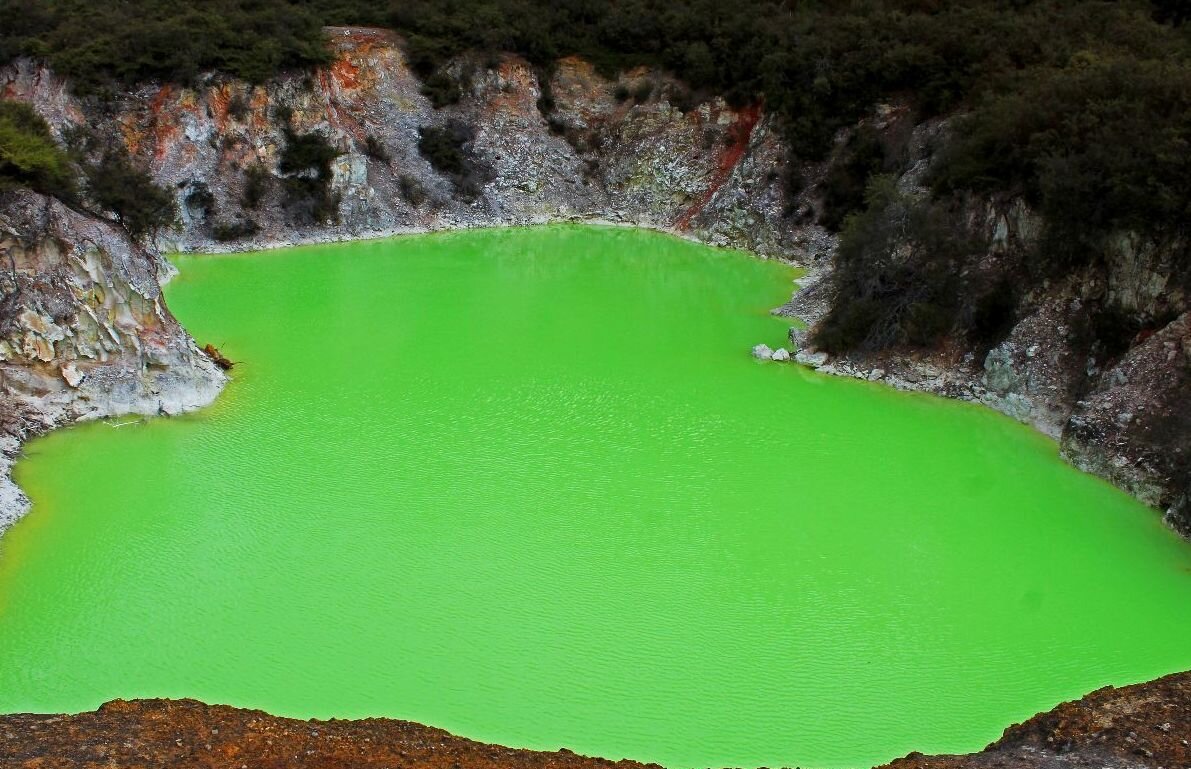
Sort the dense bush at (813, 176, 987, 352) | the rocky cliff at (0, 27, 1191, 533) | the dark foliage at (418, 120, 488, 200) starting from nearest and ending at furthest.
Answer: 1. the dense bush at (813, 176, 987, 352)
2. the rocky cliff at (0, 27, 1191, 533)
3. the dark foliage at (418, 120, 488, 200)

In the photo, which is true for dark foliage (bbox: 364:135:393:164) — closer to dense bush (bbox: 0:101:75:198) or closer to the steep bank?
the steep bank

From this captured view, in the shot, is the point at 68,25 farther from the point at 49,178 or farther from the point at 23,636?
the point at 23,636

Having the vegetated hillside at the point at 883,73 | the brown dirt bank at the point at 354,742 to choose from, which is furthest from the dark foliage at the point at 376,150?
the brown dirt bank at the point at 354,742

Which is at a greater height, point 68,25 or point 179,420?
point 68,25

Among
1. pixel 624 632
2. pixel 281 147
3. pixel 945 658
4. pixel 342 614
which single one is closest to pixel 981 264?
pixel 945 658

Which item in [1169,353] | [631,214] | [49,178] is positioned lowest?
[631,214]

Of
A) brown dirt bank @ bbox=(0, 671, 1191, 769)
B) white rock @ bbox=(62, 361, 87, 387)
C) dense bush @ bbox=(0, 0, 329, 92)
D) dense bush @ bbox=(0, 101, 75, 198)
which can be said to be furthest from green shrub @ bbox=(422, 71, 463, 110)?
brown dirt bank @ bbox=(0, 671, 1191, 769)
